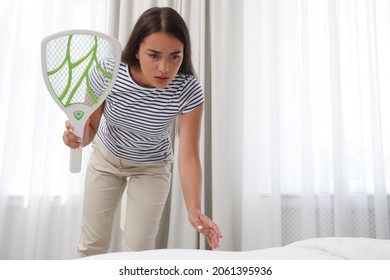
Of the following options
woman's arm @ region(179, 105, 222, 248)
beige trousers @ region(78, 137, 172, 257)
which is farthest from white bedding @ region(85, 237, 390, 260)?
beige trousers @ region(78, 137, 172, 257)

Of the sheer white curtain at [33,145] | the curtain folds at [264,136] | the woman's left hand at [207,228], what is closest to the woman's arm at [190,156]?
the woman's left hand at [207,228]

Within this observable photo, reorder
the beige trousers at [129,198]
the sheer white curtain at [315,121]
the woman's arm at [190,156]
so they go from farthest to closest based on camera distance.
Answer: the sheer white curtain at [315,121] < the beige trousers at [129,198] < the woman's arm at [190,156]

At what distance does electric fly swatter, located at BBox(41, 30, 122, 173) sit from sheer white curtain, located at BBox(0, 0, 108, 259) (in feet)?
4.56

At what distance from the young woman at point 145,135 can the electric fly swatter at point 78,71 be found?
43mm

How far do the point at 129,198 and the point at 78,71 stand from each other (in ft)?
1.85

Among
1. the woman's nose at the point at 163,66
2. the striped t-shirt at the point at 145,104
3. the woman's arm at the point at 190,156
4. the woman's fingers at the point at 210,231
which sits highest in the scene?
the woman's nose at the point at 163,66

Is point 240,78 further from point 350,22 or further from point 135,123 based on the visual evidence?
point 135,123

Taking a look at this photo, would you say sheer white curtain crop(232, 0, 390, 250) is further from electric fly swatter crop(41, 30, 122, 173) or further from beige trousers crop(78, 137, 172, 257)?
electric fly swatter crop(41, 30, 122, 173)

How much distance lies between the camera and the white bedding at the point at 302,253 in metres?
0.69

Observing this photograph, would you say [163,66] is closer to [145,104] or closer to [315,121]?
[145,104]

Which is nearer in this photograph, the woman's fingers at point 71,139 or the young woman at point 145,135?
the woman's fingers at point 71,139

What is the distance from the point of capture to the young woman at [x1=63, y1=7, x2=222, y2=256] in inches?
49.5

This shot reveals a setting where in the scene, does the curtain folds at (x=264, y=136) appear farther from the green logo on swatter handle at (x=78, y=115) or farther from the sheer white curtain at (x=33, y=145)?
the green logo on swatter handle at (x=78, y=115)
